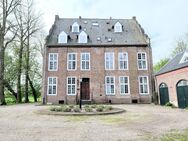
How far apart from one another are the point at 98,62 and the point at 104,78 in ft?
7.18

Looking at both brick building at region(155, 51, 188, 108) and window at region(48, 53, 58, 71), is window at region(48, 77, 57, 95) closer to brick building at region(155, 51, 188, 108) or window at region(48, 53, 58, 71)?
window at region(48, 53, 58, 71)

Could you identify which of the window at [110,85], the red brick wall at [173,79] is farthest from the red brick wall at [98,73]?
the red brick wall at [173,79]

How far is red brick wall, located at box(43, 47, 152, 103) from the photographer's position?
2250 cm

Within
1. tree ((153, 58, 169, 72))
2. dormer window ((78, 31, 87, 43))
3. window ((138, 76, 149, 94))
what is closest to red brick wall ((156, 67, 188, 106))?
window ((138, 76, 149, 94))

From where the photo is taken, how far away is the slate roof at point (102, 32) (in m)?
24.1

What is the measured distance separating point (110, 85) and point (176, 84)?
8041mm

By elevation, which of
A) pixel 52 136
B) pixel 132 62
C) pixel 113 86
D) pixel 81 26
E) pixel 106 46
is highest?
pixel 81 26

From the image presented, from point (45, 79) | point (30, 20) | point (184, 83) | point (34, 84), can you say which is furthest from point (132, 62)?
point (34, 84)

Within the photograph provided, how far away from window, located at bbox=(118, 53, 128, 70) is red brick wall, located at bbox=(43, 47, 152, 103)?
0.40 meters

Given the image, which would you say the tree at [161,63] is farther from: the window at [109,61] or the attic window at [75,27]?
the attic window at [75,27]

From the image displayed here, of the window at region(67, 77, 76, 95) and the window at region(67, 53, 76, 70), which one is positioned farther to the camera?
the window at region(67, 53, 76, 70)

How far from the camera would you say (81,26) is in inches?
1054

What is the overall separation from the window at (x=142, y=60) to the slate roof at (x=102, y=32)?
1.43m

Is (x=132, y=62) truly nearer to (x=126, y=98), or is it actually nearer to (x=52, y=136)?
(x=126, y=98)
